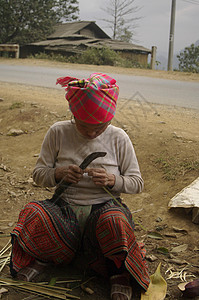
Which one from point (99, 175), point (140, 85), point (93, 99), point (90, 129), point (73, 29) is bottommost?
point (99, 175)

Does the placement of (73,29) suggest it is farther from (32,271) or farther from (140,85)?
(32,271)

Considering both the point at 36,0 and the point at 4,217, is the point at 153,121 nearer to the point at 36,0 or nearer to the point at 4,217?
the point at 4,217

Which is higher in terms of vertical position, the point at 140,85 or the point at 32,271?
the point at 140,85

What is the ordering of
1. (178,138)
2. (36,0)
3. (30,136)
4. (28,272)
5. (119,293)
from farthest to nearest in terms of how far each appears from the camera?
(36,0)
(30,136)
(178,138)
(28,272)
(119,293)

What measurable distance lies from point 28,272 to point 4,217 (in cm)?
102

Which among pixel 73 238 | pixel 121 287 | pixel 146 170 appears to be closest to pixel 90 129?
pixel 73 238

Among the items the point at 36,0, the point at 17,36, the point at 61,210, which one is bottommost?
the point at 61,210

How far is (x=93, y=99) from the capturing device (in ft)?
6.07

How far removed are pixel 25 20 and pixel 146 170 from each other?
24742 mm

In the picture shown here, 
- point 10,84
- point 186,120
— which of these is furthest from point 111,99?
point 10,84

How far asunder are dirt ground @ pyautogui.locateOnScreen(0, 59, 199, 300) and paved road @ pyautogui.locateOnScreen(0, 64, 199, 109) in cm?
57

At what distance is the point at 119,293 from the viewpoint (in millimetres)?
1862

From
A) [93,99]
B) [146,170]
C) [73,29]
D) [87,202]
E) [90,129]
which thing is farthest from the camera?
→ [73,29]

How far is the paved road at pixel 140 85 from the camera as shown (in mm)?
6739
